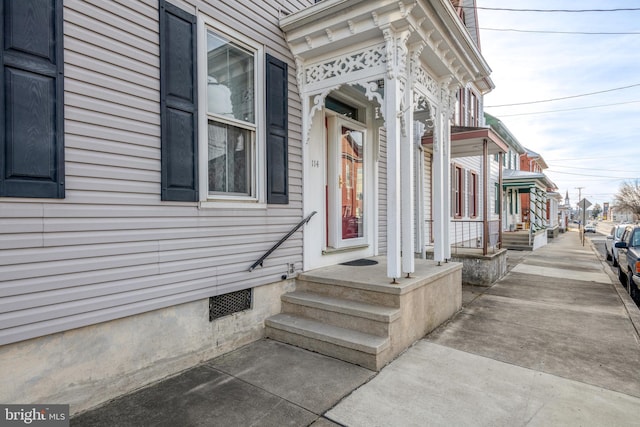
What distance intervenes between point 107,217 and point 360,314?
2479 millimetres

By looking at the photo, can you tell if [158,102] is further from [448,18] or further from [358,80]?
[448,18]

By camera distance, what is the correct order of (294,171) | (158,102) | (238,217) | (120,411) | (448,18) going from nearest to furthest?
(120,411) → (158,102) → (238,217) → (448,18) → (294,171)

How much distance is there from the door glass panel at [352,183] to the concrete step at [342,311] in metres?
1.59

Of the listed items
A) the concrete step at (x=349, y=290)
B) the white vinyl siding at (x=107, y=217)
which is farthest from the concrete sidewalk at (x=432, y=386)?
the white vinyl siding at (x=107, y=217)

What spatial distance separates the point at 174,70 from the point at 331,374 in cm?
314

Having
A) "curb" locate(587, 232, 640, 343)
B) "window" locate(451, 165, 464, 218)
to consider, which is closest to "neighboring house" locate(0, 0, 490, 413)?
"curb" locate(587, 232, 640, 343)

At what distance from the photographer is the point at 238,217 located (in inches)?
137

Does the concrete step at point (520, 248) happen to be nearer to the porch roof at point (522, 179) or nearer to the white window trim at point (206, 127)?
the porch roof at point (522, 179)

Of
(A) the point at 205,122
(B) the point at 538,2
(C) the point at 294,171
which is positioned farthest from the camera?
(B) the point at 538,2

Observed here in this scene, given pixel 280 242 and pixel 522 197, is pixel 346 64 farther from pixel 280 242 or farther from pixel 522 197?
pixel 522 197

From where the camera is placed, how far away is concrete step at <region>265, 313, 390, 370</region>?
2.99 m

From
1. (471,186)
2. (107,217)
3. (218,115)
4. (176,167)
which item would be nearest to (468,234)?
(471,186)

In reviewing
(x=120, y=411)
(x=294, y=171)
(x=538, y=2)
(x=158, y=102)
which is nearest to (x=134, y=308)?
(x=120, y=411)

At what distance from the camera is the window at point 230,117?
332 cm
